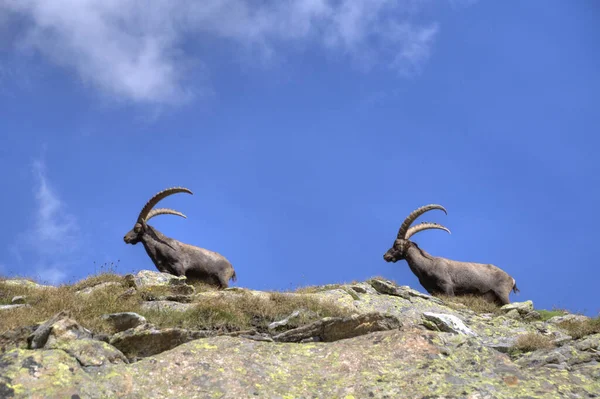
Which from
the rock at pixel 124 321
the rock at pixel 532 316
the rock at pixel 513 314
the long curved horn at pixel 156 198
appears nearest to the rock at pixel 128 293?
the rock at pixel 124 321

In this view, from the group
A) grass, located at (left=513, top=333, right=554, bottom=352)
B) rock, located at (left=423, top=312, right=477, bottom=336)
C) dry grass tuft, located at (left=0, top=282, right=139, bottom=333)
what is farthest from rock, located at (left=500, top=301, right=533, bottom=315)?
dry grass tuft, located at (left=0, top=282, right=139, bottom=333)

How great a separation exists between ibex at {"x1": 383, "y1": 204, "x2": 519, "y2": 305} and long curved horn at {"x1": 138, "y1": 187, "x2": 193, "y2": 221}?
9047mm

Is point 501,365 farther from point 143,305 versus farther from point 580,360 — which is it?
point 143,305

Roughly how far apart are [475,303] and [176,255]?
37.8 feet

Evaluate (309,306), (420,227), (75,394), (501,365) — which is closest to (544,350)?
(501,365)

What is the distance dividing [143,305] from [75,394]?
20.4 feet

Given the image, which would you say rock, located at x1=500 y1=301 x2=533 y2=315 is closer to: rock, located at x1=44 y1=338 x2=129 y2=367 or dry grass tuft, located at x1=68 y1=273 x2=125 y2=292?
dry grass tuft, located at x1=68 y1=273 x2=125 y2=292

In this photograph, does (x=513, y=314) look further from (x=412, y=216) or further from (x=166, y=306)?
(x=166, y=306)

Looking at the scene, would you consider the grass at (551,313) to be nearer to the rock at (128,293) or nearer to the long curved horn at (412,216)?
the long curved horn at (412,216)

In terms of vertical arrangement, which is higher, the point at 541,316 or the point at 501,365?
the point at 541,316

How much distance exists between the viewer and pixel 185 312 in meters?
12.2

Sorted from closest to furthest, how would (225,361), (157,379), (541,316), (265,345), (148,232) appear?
(157,379) → (225,361) → (265,345) → (541,316) → (148,232)

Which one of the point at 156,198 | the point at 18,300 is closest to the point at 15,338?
the point at 18,300

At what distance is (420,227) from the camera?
1008 inches
